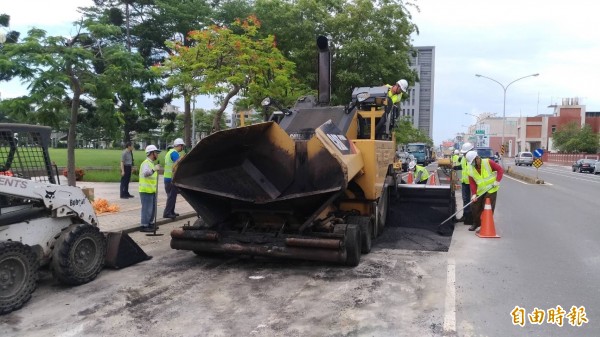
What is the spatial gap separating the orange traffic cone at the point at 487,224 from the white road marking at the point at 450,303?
242 cm

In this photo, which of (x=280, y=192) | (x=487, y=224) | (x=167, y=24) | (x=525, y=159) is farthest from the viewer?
(x=525, y=159)

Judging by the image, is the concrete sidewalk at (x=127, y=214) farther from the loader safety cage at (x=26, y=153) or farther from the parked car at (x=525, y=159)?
the parked car at (x=525, y=159)

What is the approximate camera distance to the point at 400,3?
71.5 ft

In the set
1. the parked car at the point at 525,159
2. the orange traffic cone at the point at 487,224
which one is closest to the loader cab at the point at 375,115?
the orange traffic cone at the point at 487,224

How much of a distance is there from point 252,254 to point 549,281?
376cm

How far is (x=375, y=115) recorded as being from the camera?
847cm

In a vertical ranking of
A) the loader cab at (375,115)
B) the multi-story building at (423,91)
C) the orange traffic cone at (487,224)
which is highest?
the multi-story building at (423,91)

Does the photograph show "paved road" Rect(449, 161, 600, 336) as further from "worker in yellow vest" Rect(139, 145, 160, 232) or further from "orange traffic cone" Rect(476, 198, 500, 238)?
"worker in yellow vest" Rect(139, 145, 160, 232)

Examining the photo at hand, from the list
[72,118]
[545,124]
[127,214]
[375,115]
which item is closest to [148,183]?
[127,214]

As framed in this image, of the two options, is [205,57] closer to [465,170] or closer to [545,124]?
[465,170]

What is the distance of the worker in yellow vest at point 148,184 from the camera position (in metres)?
8.88

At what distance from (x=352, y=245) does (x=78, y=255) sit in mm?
3381

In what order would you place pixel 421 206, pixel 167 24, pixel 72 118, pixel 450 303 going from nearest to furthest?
pixel 450 303, pixel 421 206, pixel 72 118, pixel 167 24

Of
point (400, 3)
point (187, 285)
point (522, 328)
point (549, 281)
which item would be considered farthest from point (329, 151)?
point (400, 3)
